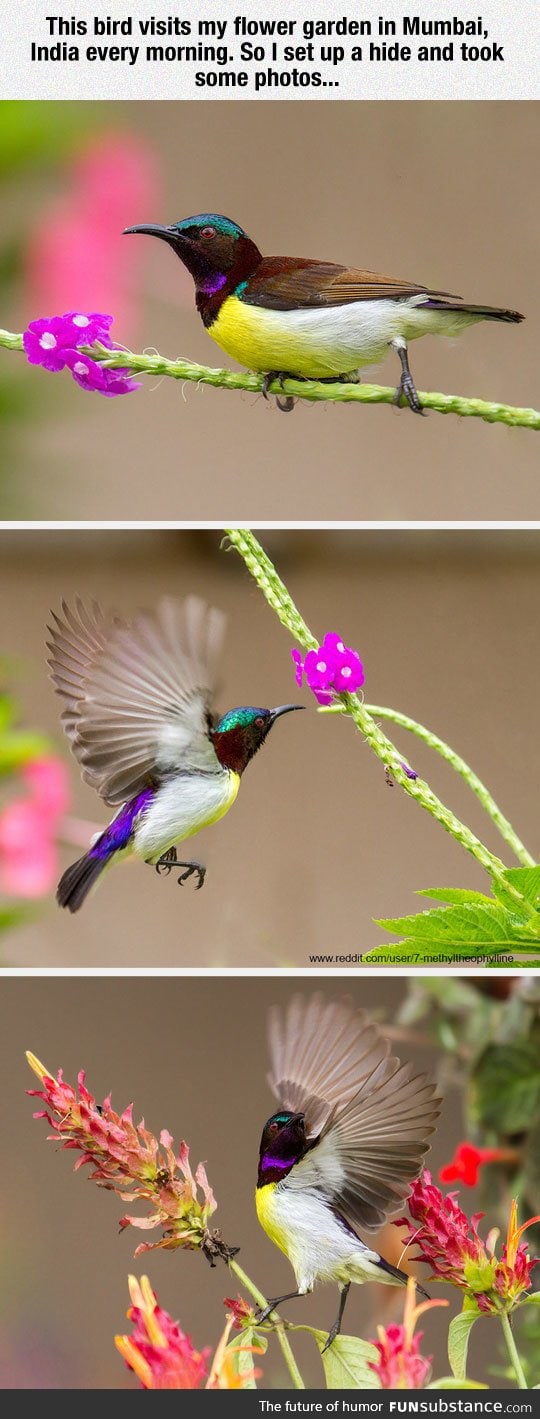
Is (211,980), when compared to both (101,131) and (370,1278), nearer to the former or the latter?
(370,1278)

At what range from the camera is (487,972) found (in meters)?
0.84

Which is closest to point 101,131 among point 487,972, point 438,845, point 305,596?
point 305,596

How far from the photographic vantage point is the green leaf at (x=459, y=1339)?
0.68 metres

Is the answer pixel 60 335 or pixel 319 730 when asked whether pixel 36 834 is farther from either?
pixel 60 335

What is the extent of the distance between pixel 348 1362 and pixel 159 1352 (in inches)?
5.9

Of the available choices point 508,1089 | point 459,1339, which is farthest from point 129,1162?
point 508,1089

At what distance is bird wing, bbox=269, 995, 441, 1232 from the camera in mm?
718

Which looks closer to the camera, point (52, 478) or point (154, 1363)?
point (154, 1363)

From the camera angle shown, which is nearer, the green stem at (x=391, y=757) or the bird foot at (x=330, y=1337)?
the green stem at (x=391, y=757)

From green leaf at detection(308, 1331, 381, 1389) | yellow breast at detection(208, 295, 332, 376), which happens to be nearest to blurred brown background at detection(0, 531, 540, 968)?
yellow breast at detection(208, 295, 332, 376)

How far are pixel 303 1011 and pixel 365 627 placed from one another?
250 millimetres

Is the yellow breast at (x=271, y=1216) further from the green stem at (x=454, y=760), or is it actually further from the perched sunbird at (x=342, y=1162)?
the green stem at (x=454, y=760)

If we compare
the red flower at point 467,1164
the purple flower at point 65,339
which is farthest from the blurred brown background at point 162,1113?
the purple flower at point 65,339

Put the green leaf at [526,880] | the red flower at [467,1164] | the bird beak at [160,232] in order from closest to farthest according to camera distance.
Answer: the green leaf at [526,880] < the bird beak at [160,232] < the red flower at [467,1164]
